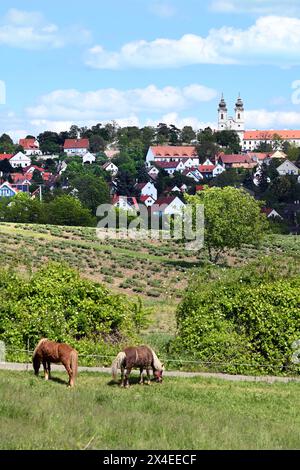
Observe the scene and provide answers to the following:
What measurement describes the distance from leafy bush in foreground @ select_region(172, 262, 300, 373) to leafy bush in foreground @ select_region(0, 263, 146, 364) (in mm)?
1656

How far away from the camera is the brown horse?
Answer: 15.0 metres

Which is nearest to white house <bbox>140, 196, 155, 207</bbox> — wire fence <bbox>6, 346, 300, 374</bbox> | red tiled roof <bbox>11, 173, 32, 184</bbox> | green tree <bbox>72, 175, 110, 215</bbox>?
→ green tree <bbox>72, 175, 110, 215</bbox>

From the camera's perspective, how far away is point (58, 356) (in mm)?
15164

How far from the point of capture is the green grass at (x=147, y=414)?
1027 cm

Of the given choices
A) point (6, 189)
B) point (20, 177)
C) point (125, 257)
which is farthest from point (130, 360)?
point (20, 177)

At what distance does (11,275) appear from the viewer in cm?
2106

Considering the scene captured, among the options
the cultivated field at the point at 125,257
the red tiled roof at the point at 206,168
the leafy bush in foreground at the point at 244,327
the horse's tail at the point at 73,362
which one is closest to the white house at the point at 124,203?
the cultivated field at the point at 125,257

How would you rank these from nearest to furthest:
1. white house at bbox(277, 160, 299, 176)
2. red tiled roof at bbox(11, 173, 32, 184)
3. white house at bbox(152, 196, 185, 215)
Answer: white house at bbox(152, 196, 185, 215)
white house at bbox(277, 160, 299, 176)
red tiled roof at bbox(11, 173, 32, 184)

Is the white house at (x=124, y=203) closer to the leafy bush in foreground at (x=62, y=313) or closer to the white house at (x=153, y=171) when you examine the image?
the white house at (x=153, y=171)

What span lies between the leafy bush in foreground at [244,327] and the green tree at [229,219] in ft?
116

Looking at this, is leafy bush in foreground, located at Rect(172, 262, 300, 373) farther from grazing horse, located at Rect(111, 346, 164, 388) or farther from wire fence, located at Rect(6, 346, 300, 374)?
grazing horse, located at Rect(111, 346, 164, 388)

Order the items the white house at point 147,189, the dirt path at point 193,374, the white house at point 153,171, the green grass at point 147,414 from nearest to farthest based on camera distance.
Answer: the green grass at point 147,414, the dirt path at point 193,374, the white house at point 147,189, the white house at point 153,171
